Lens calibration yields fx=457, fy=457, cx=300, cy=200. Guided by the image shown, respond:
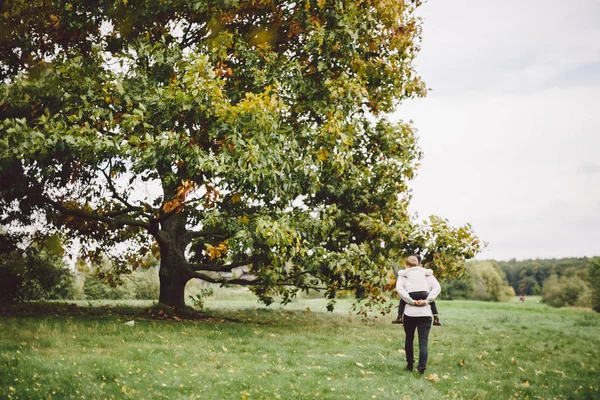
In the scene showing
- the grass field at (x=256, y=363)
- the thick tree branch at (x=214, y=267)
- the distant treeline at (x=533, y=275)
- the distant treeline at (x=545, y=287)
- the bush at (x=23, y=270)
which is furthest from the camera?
the distant treeline at (x=533, y=275)

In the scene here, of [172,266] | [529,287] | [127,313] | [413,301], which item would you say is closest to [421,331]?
[413,301]

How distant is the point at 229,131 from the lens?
1050 cm

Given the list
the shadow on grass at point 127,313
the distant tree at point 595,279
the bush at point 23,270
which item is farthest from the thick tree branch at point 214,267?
the distant tree at point 595,279

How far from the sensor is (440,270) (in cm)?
1431

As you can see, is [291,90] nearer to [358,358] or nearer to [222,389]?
[358,358]

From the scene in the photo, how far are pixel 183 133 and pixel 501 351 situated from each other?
33.9 ft

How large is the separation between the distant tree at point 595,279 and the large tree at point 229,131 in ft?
133

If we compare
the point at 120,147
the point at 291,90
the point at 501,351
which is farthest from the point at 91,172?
the point at 501,351

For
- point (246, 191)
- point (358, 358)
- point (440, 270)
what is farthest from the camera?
point (440, 270)

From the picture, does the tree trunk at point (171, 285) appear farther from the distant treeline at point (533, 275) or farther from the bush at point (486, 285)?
the distant treeline at point (533, 275)

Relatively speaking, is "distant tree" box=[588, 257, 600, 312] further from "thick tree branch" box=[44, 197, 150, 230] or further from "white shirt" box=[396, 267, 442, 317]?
"thick tree branch" box=[44, 197, 150, 230]

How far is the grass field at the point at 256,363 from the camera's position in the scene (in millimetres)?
7082

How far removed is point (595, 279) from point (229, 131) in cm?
5153

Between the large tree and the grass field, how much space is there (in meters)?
2.08
